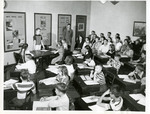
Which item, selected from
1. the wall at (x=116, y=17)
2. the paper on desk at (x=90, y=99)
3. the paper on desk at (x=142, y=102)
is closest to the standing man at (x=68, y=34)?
the wall at (x=116, y=17)

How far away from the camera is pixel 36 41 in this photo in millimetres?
5660

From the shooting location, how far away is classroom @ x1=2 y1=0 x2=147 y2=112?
2543 mm

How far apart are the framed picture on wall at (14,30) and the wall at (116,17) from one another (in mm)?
3075

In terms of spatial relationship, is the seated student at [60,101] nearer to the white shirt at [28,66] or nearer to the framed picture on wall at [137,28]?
the white shirt at [28,66]

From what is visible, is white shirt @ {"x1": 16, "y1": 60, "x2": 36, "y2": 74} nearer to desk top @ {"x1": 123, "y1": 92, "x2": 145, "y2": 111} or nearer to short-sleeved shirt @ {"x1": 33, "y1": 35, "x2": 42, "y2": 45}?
short-sleeved shirt @ {"x1": 33, "y1": 35, "x2": 42, "y2": 45}

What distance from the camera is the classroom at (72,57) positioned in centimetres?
254

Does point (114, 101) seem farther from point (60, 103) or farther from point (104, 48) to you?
point (104, 48)

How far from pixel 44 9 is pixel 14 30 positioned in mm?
1559

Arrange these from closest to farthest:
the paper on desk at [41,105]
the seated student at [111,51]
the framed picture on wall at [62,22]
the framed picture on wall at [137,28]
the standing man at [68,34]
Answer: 1. the paper on desk at [41,105]
2. the seated student at [111,51]
3. the standing man at [68,34]
4. the framed picture on wall at [62,22]
5. the framed picture on wall at [137,28]

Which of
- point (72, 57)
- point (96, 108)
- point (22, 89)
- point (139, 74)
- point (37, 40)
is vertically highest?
point (37, 40)

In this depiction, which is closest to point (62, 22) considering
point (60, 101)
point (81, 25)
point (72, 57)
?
point (81, 25)

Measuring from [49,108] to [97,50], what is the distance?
4.03 m

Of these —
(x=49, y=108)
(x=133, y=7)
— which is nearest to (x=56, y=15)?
(x=133, y=7)

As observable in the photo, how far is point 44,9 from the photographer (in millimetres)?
6492
